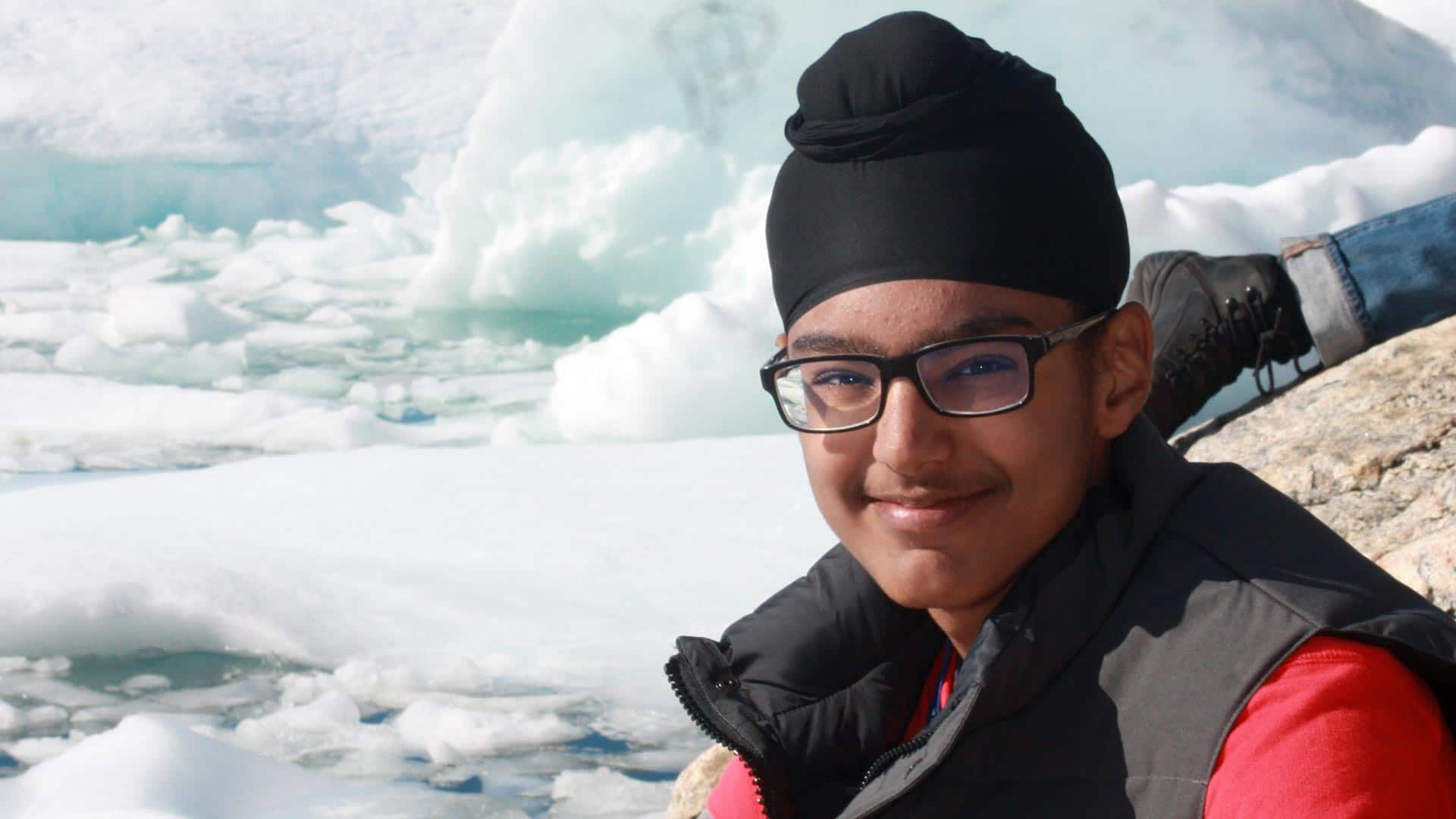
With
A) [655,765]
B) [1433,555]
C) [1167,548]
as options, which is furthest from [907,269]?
[655,765]

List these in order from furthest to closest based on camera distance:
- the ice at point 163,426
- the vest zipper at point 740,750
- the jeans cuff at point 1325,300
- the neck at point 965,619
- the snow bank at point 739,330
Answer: the ice at point 163,426 < the snow bank at point 739,330 < the jeans cuff at point 1325,300 < the vest zipper at point 740,750 < the neck at point 965,619

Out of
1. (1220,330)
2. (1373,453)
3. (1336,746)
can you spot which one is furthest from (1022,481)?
(1220,330)

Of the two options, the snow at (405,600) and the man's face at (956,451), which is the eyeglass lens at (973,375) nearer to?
the man's face at (956,451)

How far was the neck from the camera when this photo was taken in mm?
1124

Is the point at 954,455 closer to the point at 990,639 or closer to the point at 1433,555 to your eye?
the point at 990,639

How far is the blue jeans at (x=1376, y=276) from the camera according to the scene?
2551mm

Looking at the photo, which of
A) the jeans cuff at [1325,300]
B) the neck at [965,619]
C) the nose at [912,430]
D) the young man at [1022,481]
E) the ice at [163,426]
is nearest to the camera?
the young man at [1022,481]

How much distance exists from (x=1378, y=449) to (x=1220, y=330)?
0.54 metres

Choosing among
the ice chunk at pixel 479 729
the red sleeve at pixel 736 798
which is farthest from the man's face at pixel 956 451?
the ice chunk at pixel 479 729

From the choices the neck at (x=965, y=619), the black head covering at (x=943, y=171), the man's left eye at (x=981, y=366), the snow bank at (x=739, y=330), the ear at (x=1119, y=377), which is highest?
the snow bank at (x=739, y=330)

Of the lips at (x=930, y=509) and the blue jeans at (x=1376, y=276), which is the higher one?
the blue jeans at (x=1376, y=276)

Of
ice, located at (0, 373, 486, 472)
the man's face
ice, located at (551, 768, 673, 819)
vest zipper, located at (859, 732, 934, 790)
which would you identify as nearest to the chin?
the man's face

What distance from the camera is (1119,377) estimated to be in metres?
1.10

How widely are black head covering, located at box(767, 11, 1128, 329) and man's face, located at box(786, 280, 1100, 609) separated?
0.02 m
